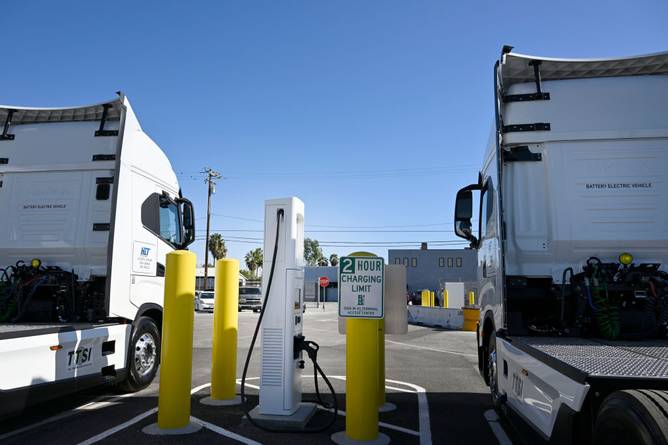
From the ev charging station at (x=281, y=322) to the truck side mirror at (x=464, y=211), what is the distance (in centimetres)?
220

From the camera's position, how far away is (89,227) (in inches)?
267

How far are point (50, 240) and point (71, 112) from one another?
73.7 inches

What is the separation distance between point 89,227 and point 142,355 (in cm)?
191

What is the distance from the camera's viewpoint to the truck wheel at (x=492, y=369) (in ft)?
16.3

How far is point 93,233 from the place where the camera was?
6.75 metres

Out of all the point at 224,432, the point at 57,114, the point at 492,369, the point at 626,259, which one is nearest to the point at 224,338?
the point at 224,432

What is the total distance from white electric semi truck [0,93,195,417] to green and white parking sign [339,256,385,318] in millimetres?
2915

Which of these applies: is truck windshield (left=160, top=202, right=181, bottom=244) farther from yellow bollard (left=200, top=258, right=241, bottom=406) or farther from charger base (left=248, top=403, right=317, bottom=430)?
charger base (left=248, top=403, right=317, bottom=430)

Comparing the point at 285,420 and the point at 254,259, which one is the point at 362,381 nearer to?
the point at 285,420

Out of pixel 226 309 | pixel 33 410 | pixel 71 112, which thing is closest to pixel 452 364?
pixel 226 309

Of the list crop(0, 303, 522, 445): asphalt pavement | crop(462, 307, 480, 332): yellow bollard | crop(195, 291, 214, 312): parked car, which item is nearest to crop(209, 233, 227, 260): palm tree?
crop(195, 291, 214, 312): parked car

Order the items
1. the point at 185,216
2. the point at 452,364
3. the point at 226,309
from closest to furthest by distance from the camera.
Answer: the point at 226,309, the point at 185,216, the point at 452,364

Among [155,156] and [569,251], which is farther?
[155,156]

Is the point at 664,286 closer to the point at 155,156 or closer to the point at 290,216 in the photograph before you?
the point at 290,216
